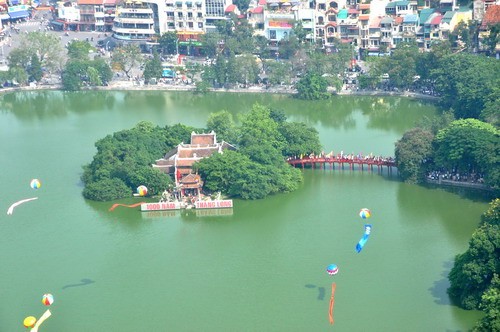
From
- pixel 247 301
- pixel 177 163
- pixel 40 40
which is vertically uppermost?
pixel 40 40

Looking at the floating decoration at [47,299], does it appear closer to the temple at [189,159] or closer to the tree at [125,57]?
the temple at [189,159]

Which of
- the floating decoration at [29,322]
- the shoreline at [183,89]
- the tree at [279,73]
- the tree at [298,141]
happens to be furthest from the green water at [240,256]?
the tree at [279,73]

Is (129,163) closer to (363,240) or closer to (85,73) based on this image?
(363,240)

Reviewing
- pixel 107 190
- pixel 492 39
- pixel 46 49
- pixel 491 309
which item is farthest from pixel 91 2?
pixel 491 309

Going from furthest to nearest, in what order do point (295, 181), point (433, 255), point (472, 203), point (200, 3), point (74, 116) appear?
point (200, 3)
point (74, 116)
point (295, 181)
point (472, 203)
point (433, 255)

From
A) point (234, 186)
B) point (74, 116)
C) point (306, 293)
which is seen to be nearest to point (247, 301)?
point (306, 293)

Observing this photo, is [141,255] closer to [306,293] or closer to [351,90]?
[306,293]
